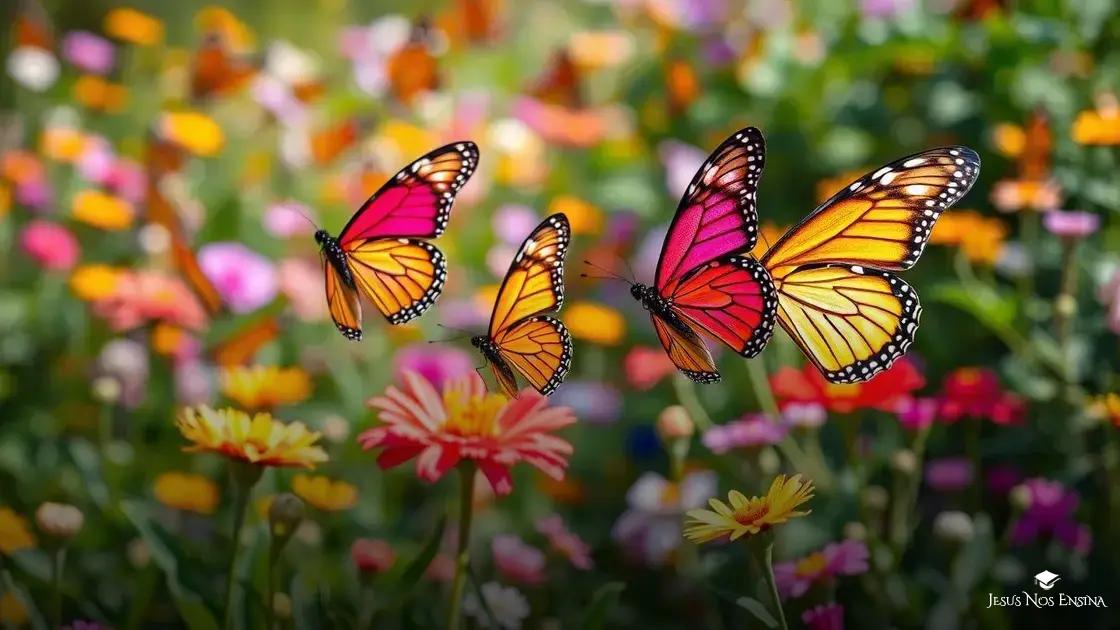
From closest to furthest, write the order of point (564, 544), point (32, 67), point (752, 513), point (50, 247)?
1. point (752, 513)
2. point (564, 544)
3. point (50, 247)
4. point (32, 67)

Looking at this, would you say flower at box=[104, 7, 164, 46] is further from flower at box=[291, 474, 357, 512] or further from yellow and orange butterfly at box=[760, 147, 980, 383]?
yellow and orange butterfly at box=[760, 147, 980, 383]

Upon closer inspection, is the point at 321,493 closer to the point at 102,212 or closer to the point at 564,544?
the point at 564,544

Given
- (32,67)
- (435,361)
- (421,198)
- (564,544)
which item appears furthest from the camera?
(32,67)

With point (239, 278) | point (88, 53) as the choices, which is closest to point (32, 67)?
point (88, 53)

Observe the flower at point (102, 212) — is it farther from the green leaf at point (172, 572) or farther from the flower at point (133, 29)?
the green leaf at point (172, 572)

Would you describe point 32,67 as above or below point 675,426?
above

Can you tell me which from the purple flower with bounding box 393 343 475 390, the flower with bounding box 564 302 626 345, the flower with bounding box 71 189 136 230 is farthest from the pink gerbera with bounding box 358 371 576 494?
the flower with bounding box 71 189 136 230
